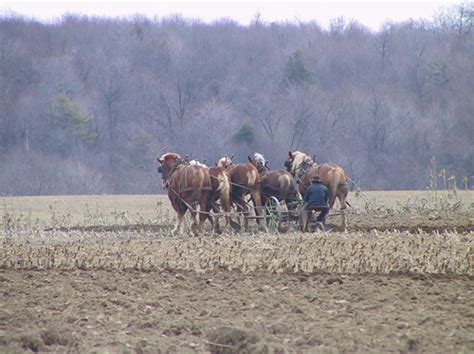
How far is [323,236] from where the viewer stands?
1817 centimetres

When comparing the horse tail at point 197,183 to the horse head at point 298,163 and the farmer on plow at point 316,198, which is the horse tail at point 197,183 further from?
the horse head at point 298,163

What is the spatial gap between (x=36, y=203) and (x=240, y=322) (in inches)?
1157

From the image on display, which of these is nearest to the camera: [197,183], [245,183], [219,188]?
[197,183]

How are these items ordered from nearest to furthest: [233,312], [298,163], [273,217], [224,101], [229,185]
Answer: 1. [233,312]
2. [273,217]
3. [229,185]
4. [298,163]
5. [224,101]

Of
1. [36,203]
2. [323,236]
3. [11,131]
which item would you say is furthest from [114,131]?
[323,236]

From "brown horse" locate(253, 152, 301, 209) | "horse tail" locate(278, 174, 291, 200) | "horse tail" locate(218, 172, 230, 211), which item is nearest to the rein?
"horse tail" locate(218, 172, 230, 211)

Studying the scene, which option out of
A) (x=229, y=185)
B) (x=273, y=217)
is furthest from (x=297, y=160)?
(x=273, y=217)

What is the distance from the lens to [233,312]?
485 inches

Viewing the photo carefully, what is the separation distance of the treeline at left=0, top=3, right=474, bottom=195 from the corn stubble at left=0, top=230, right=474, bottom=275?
42516 millimetres

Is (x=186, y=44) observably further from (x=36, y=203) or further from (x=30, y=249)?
(x=30, y=249)

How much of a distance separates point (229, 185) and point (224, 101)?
1956 inches

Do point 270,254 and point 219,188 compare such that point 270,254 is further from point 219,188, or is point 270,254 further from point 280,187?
point 280,187

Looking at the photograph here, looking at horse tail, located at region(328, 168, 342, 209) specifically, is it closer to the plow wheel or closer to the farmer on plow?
the plow wheel

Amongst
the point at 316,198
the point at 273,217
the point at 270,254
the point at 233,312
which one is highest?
the point at 316,198
